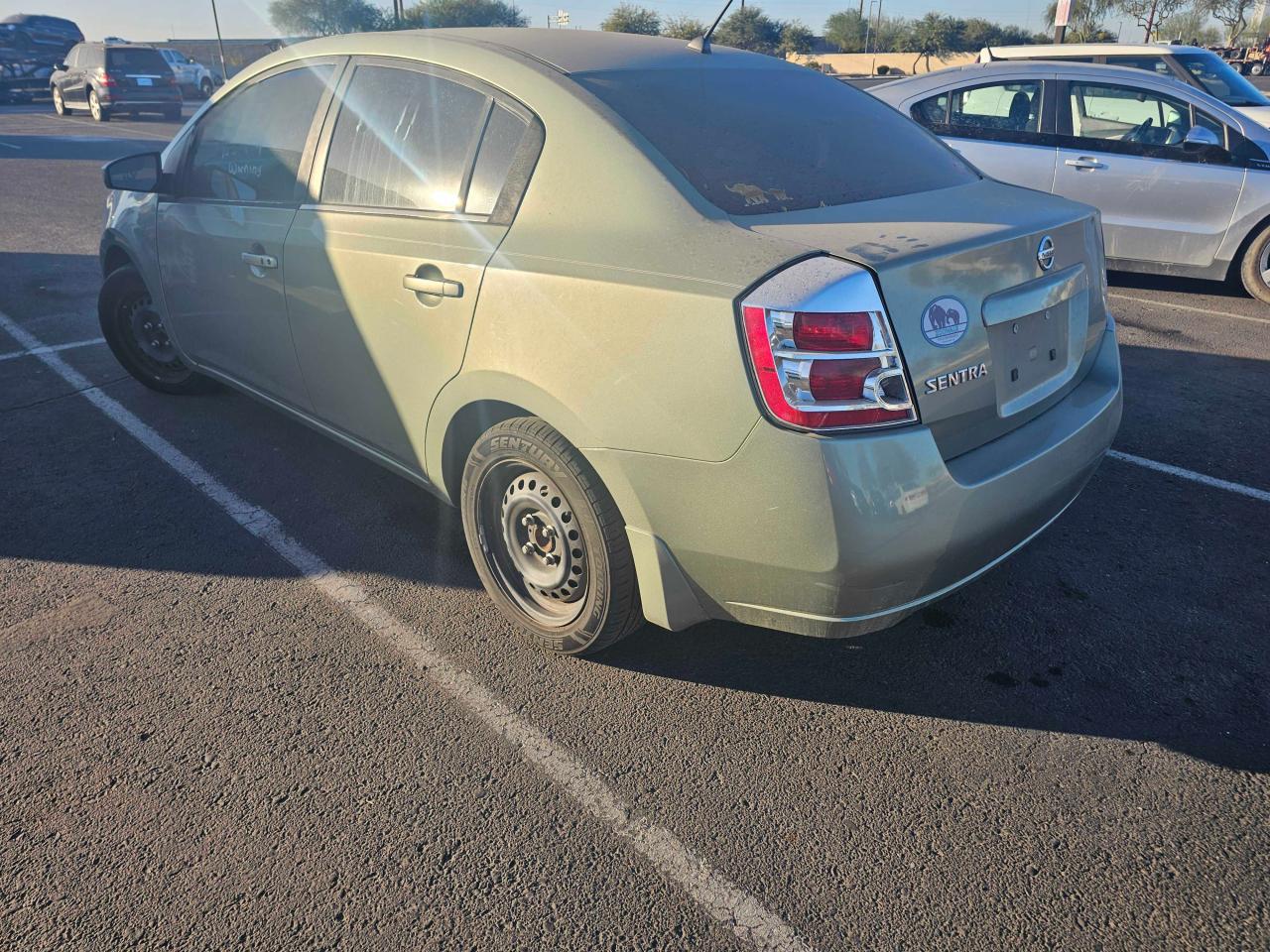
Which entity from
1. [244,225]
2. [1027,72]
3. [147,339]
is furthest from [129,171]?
[1027,72]

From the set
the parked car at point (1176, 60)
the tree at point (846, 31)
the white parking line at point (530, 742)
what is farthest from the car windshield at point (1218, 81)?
the tree at point (846, 31)

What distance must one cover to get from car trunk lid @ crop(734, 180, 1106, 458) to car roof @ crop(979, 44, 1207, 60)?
22.5 feet

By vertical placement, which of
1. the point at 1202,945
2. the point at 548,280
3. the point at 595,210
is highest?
the point at 595,210

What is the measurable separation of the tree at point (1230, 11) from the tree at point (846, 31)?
24438 mm

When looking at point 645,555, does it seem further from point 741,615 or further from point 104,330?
point 104,330

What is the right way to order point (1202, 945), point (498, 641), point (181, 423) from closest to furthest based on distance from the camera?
1. point (1202, 945)
2. point (498, 641)
3. point (181, 423)

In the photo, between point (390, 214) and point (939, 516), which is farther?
point (390, 214)

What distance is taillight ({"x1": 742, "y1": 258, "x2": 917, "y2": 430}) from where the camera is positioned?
2.19 m

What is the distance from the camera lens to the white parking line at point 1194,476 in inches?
159

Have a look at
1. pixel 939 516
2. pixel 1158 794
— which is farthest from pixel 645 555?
pixel 1158 794

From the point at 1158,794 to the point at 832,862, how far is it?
895mm

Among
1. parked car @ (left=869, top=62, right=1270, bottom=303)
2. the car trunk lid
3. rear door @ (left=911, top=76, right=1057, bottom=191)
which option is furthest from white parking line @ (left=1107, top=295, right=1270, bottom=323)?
the car trunk lid

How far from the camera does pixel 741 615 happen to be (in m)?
2.51

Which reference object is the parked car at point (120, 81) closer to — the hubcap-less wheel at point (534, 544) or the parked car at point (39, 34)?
the parked car at point (39, 34)
